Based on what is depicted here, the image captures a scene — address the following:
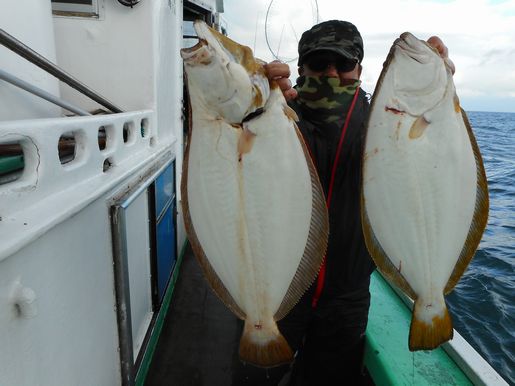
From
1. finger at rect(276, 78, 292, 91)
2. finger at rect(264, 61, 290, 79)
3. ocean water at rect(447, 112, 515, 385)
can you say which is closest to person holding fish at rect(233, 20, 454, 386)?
finger at rect(276, 78, 292, 91)

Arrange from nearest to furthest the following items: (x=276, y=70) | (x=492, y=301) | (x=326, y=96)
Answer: (x=276, y=70)
(x=326, y=96)
(x=492, y=301)

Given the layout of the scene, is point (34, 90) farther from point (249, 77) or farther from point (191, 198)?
point (249, 77)

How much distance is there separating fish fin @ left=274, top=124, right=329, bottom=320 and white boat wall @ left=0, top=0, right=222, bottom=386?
814 millimetres

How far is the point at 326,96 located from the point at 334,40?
0.80ft

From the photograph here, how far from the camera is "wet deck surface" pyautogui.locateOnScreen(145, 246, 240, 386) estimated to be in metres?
2.56

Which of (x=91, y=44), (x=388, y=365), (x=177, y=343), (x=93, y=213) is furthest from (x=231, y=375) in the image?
(x=91, y=44)

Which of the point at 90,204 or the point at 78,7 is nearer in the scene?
the point at 90,204

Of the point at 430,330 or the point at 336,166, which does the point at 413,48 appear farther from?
the point at 430,330

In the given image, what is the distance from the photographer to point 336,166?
5.51 ft

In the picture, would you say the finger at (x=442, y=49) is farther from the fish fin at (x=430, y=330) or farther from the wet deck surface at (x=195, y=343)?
the wet deck surface at (x=195, y=343)

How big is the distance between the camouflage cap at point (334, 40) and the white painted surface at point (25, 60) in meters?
1.46

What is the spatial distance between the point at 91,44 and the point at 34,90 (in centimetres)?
177

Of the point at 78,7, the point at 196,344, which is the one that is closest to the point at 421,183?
the point at 196,344

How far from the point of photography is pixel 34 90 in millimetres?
1484
